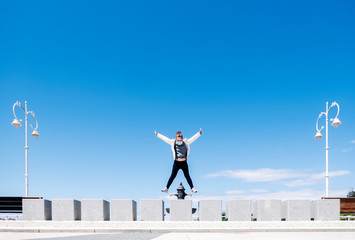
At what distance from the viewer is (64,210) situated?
9531mm

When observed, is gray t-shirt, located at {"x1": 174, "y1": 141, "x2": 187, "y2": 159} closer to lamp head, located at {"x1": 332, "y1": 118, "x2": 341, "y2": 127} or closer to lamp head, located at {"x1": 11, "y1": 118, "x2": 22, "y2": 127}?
lamp head, located at {"x1": 11, "y1": 118, "x2": 22, "y2": 127}

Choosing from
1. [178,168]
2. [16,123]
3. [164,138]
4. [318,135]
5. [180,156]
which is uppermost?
[16,123]

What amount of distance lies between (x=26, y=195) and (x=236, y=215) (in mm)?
8896

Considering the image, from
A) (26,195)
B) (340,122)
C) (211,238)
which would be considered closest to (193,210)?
(211,238)

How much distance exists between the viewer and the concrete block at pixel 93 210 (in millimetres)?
9508

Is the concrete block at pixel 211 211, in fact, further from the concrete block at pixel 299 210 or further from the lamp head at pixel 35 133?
the lamp head at pixel 35 133

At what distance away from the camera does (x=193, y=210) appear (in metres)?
10.1

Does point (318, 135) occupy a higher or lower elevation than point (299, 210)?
higher

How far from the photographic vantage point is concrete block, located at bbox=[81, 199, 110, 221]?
9.51 meters

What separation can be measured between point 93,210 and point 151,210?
74.6 inches

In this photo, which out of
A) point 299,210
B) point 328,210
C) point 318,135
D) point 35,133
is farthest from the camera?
point 318,135

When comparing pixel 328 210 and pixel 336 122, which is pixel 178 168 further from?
pixel 336 122

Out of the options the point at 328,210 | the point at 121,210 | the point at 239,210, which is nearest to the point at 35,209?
the point at 121,210

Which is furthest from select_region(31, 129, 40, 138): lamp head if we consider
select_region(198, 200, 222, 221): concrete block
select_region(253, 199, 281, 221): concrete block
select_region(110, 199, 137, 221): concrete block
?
select_region(253, 199, 281, 221): concrete block
